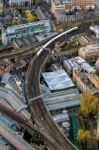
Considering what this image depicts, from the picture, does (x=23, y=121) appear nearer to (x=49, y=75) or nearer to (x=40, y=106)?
(x=40, y=106)

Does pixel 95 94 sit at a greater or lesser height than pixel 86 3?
lesser

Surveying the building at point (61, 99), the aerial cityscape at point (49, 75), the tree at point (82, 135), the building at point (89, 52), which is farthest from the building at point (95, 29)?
the tree at point (82, 135)

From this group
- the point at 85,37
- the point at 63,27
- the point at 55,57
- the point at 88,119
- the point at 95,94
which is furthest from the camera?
the point at 63,27

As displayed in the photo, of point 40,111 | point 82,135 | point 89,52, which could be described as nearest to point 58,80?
point 40,111

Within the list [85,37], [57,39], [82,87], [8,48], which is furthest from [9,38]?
[82,87]

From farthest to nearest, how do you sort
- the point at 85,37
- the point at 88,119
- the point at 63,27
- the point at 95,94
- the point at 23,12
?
the point at 23,12, the point at 63,27, the point at 85,37, the point at 95,94, the point at 88,119

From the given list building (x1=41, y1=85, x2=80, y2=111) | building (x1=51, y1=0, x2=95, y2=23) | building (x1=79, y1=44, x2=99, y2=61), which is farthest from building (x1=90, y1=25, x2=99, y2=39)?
building (x1=41, y1=85, x2=80, y2=111)

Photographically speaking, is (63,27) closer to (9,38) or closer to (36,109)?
(9,38)
